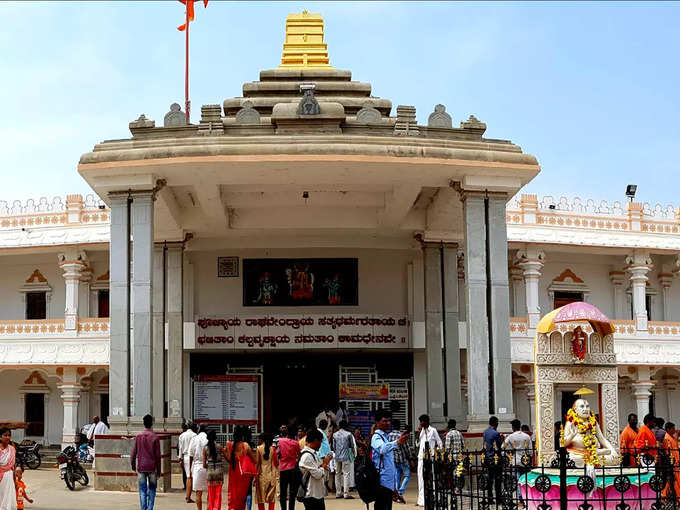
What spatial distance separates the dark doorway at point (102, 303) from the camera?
29.8 metres

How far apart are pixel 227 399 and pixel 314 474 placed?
1476cm

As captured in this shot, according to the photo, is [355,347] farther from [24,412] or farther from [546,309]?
[24,412]

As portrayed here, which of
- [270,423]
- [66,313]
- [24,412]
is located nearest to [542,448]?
[270,423]

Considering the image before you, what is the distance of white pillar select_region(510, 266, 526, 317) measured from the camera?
1160 inches

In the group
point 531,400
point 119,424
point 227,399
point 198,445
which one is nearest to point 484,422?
point 198,445

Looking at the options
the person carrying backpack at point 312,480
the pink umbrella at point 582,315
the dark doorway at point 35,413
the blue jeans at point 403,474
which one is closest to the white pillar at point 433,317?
the blue jeans at point 403,474

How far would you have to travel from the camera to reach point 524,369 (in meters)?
28.3

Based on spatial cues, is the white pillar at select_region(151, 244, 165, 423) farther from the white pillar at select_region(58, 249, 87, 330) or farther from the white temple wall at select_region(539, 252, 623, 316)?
the white temple wall at select_region(539, 252, 623, 316)

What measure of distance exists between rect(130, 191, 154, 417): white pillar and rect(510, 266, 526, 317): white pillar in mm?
13888

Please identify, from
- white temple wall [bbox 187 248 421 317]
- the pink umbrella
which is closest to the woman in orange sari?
the pink umbrella

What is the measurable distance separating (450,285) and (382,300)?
7.40 feet

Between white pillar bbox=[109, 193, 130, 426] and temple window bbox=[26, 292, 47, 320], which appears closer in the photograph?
white pillar bbox=[109, 193, 130, 426]

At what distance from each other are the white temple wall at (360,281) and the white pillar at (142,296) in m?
7.90

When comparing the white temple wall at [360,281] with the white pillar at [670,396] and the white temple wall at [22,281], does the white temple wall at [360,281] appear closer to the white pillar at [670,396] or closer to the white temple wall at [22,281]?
the white temple wall at [22,281]
